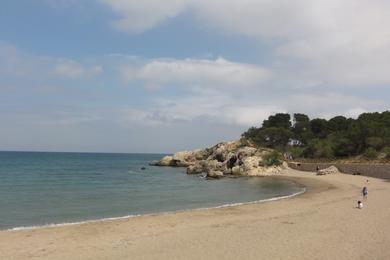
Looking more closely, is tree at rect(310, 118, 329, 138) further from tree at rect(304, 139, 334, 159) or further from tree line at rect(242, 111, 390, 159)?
tree at rect(304, 139, 334, 159)

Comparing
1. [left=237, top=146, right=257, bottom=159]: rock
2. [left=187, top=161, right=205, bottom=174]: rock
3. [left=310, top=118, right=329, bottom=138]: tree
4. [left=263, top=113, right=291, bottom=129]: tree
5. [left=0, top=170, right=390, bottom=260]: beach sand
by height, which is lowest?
[left=0, top=170, right=390, bottom=260]: beach sand

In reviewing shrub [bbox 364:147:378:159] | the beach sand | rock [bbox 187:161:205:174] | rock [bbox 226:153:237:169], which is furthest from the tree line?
the beach sand

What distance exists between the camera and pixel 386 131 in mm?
78188

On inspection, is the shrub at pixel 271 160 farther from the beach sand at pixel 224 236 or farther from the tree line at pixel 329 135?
the beach sand at pixel 224 236

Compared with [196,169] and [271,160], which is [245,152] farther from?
[196,169]

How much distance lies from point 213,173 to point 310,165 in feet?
58.3

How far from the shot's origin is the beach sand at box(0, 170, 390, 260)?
16891 mm

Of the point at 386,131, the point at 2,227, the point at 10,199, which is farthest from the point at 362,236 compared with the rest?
the point at 386,131

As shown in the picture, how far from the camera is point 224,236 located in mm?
20328

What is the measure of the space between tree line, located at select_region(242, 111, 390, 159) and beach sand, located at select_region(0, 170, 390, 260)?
50518 millimetres

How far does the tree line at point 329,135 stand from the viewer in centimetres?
7762

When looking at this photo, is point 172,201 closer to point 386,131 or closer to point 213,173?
point 213,173

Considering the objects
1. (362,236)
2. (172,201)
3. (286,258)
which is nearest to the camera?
(286,258)

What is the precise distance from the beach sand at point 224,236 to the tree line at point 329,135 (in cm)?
5052
